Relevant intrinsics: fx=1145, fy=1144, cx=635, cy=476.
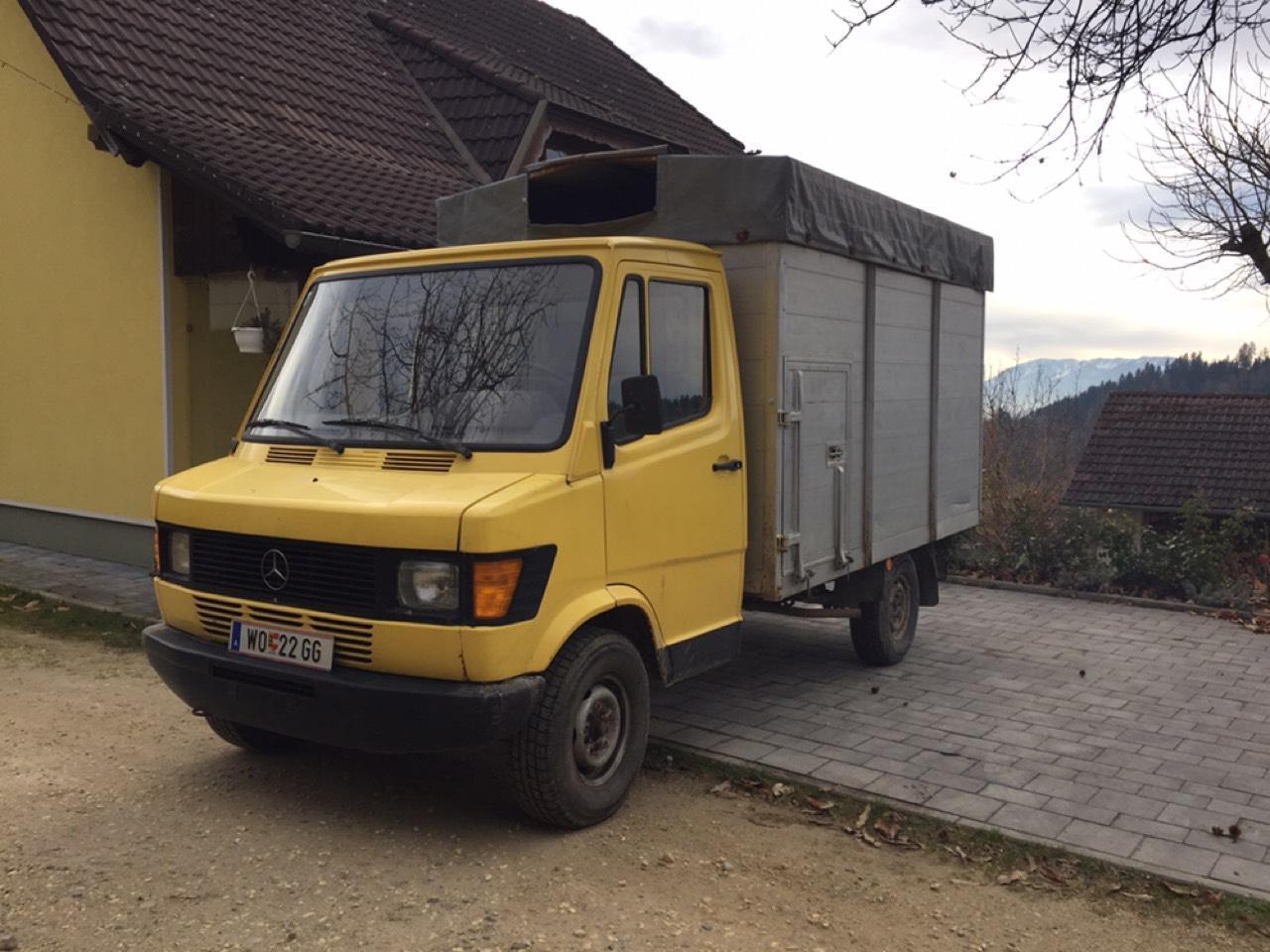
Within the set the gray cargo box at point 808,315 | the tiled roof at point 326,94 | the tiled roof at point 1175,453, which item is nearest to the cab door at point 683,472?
→ the gray cargo box at point 808,315

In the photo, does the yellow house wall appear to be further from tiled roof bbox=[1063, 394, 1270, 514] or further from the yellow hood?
tiled roof bbox=[1063, 394, 1270, 514]

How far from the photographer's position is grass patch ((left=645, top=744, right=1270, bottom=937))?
14.3 ft

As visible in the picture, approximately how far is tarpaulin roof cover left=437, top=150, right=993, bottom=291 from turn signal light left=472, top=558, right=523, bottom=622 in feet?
8.04

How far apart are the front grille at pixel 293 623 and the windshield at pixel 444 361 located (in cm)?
A: 84

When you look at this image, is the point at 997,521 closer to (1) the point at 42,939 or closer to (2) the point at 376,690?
→ (2) the point at 376,690

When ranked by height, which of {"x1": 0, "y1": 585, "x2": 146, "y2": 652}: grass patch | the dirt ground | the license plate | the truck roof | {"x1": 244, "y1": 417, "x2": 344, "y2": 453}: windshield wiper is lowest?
the dirt ground

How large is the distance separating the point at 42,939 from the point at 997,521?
42.1 feet

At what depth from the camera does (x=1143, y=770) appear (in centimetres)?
592

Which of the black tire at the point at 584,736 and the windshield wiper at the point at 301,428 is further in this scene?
the windshield wiper at the point at 301,428

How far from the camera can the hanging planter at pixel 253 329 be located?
9.60 m

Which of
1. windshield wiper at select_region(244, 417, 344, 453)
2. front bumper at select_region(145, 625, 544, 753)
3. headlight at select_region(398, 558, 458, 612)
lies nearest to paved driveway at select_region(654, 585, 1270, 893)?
front bumper at select_region(145, 625, 544, 753)

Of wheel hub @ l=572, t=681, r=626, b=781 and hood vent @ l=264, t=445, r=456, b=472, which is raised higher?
hood vent @ l=264, t=445, r=456, b=472

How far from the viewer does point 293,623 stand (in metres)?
4.66

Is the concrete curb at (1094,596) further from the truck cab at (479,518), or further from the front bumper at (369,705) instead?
the front bumper at (369,705)
